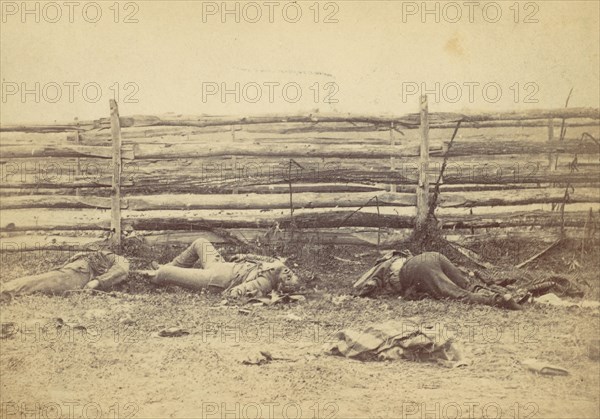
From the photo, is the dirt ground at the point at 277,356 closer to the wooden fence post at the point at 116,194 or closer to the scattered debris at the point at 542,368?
the scattered debris at the point at 542,368

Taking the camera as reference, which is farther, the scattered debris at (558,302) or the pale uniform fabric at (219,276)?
the pale uniform fabric at (219,276)

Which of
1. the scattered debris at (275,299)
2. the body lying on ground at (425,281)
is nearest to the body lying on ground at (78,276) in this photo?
the scattered debris at (275,299)

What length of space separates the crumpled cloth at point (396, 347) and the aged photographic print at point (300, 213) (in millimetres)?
14

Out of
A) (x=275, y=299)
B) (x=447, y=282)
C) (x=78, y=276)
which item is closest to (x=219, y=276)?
(x=275, y=299)

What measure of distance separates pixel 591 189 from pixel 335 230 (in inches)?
70.7

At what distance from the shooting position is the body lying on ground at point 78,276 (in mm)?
4246

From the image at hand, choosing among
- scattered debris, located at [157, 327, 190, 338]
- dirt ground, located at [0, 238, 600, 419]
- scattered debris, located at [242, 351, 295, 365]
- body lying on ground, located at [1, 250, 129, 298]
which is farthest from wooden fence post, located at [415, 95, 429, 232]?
body lying on ground, located at [1, 250, 129, 298]

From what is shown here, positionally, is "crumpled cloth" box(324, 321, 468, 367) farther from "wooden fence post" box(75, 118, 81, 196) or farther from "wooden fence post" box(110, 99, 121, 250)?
"wooden fence post" box(75, 118, 81, 196)

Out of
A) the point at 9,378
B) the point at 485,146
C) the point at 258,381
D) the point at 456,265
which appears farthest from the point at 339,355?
the point at 9,378

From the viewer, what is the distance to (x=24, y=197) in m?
4.50

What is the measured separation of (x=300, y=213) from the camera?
4.57 metres

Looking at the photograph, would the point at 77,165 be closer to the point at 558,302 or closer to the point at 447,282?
the point at 447,282

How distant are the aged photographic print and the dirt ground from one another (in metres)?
0.01

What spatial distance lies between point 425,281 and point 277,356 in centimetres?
114
